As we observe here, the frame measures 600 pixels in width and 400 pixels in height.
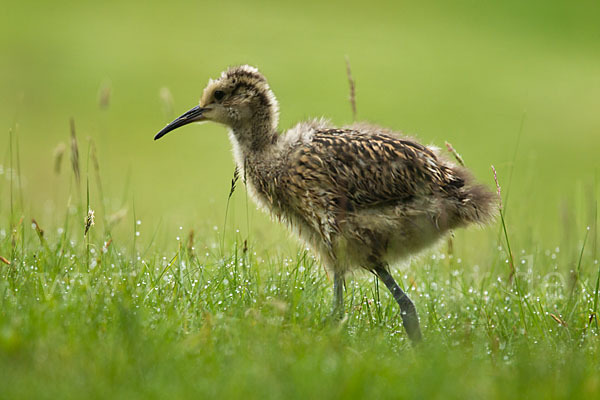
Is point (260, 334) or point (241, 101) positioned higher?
point (241, 101)

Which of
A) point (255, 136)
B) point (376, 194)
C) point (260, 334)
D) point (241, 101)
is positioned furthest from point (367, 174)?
point (260, 334)

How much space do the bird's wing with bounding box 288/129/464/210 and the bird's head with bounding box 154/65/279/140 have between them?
65 cm

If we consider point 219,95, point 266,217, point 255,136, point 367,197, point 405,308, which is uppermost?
point 219,95

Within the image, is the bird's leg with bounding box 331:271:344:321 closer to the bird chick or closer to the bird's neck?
the bird chick

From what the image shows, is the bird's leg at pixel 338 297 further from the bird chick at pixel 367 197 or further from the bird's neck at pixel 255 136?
the bird's neck at pixel 255 136

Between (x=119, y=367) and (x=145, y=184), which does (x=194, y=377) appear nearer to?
(x=119, y=367)

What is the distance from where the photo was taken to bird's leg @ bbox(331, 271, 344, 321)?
5054mm

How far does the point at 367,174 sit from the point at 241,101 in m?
1.22

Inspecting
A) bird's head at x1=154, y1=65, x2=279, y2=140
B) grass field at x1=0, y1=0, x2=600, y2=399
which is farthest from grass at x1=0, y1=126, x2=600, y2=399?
bird's head at x1=154, y1=65, x2=279, y2=140

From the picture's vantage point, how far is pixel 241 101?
607 centimetres

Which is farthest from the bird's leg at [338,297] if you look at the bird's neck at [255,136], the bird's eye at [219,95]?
the bird's eye at [219,95]

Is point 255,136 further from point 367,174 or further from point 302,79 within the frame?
point 302,79

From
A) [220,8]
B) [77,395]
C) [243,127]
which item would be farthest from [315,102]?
[77,395]

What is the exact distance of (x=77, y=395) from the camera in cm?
340
